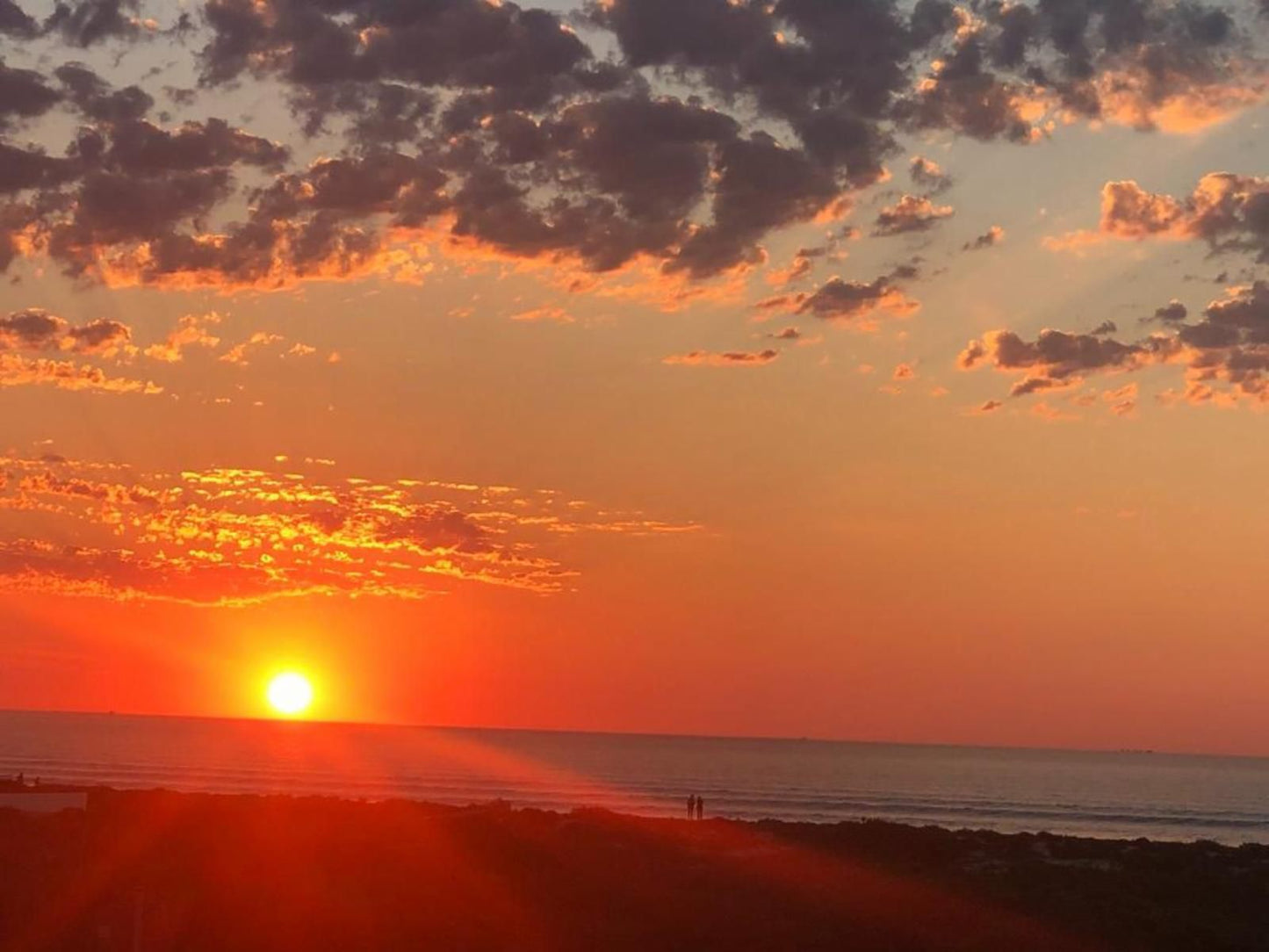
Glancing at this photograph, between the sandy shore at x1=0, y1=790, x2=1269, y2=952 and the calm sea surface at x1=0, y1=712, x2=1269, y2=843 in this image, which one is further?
the calm sea surface at x1=0, y1=712, x2=1269, y2=843

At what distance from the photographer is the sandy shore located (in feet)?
96.6

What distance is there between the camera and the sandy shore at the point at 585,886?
29453mm

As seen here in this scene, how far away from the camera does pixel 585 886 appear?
35125 mm

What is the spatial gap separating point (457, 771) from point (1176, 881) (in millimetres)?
116177

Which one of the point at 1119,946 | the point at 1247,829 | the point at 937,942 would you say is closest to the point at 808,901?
the point at 937,942

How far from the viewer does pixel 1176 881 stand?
124 ft

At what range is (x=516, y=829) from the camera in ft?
139

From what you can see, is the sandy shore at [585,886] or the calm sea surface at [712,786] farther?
the calm sea surface at [712,786]

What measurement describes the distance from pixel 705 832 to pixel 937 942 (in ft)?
59.4

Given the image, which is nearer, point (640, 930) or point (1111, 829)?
point (640, 930)

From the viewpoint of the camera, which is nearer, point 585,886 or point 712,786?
point 585,886

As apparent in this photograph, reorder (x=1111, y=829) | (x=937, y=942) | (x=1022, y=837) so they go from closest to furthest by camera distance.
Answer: (x=937, y=942)
(x=1022, y=837)
(x=1111, y=829)

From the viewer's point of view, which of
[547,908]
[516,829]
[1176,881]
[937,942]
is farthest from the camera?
[516,829]

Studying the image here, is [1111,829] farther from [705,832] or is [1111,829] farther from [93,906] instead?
[93,906]
